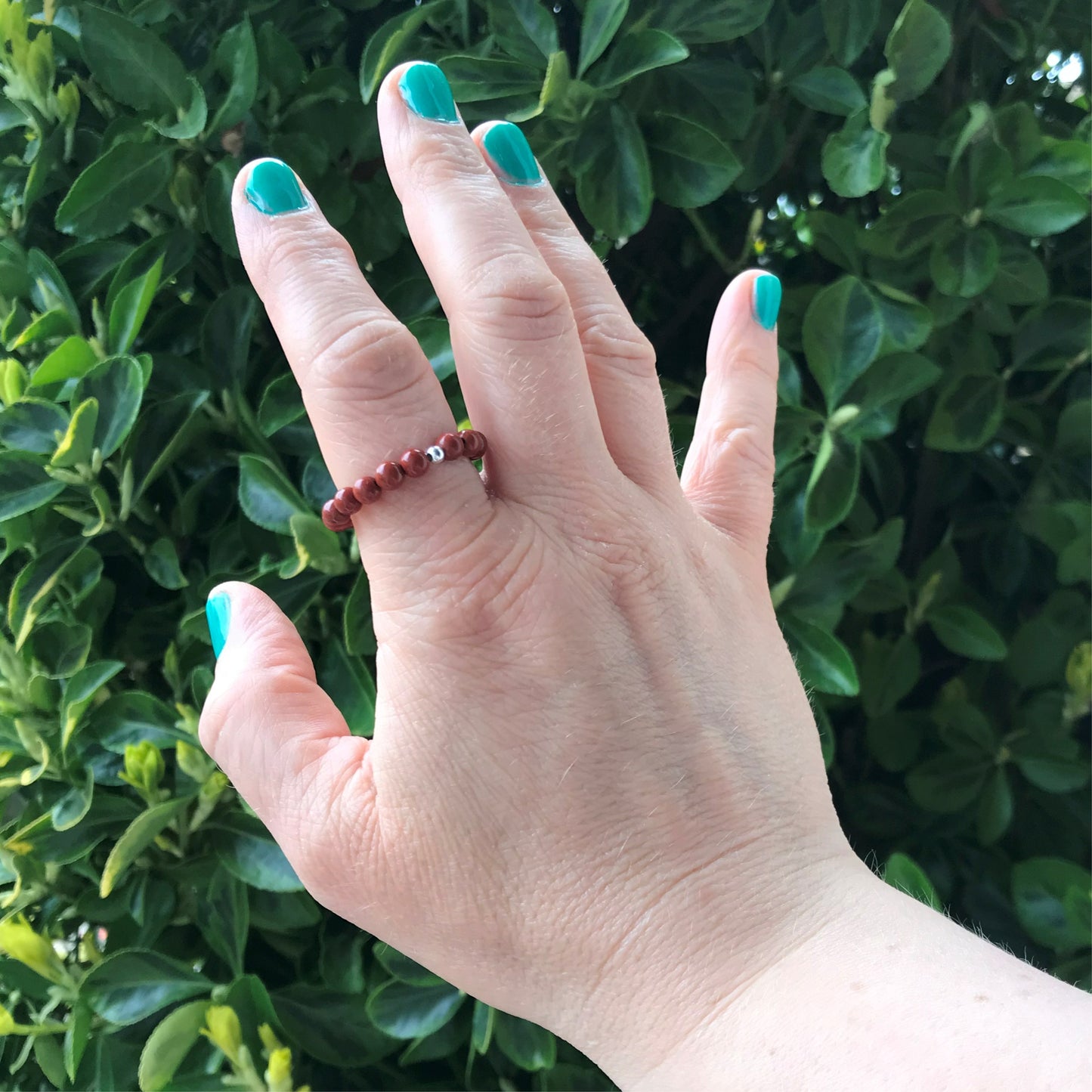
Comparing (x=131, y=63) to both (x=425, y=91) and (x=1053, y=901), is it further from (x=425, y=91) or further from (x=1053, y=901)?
(x=1053, y=901)

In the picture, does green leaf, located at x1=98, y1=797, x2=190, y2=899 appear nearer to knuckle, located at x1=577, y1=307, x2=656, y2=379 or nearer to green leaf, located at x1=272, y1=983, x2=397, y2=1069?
A: green leaf, located at x1=272, y1=983, x2=397, y2=1069

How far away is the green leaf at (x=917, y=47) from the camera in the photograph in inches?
25.7

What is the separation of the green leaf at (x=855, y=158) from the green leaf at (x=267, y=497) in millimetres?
464

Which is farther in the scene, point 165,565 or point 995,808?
point 995,808

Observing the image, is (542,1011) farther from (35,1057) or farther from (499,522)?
(35,1057)

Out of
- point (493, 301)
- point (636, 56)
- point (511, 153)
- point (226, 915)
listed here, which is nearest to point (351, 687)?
point (226, 915)

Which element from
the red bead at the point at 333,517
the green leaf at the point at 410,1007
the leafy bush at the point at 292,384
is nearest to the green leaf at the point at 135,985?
the leafy bush at the point at 292,384

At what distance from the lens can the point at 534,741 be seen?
1.76ft

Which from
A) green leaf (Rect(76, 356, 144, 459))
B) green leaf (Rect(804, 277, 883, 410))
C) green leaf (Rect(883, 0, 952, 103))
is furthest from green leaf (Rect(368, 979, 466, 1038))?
green leaf (Rect(883, 0, 952, 103))

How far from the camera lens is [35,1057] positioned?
27.0 inches

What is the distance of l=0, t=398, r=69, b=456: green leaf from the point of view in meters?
0.63

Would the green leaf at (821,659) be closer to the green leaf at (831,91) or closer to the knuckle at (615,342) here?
the knuckle at (615,342)

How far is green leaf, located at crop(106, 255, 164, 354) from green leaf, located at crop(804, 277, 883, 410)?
1.64 ft

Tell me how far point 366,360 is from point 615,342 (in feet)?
0.61
